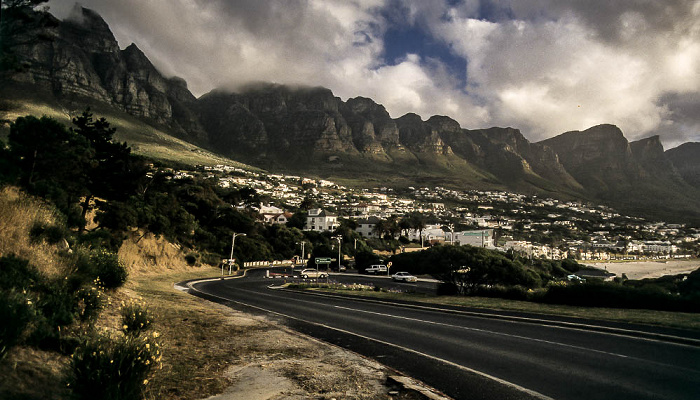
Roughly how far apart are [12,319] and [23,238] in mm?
Result: 7380

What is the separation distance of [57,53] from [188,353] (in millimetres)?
234255

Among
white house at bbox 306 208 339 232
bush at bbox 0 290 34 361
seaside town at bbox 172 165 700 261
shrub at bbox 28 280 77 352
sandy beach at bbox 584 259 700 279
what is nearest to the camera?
bush at bbox 0 290 34 361

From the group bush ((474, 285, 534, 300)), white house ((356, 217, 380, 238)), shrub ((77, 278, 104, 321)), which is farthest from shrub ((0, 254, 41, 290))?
white house ((356, 217, 380, 238))

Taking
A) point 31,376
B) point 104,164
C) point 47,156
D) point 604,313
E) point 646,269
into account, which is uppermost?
point 104,164

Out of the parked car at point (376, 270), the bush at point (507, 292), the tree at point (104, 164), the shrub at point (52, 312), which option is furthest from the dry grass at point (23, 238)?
the parked car at point (376, 270)

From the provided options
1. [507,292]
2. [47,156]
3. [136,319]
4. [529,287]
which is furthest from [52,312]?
[529,287]

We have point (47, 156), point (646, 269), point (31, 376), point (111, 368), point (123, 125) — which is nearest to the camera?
→ point (111, 368)

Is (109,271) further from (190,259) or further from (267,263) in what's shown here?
(267,263)

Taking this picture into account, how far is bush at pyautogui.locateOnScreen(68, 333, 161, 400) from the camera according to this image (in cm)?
470

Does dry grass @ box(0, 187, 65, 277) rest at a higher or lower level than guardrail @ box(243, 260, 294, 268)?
higher

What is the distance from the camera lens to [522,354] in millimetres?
9812

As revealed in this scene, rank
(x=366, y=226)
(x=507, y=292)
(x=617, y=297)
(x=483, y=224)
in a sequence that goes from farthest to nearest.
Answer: (x=483, y=224) < (x=366, y=226) < (x=507, y=292) < (x=617, y=297)

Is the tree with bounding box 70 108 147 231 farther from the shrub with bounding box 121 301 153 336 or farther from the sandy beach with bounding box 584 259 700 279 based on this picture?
the sandy beach with bounding box 584 259 700 279

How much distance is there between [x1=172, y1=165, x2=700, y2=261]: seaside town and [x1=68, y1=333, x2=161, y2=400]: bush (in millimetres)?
94723
